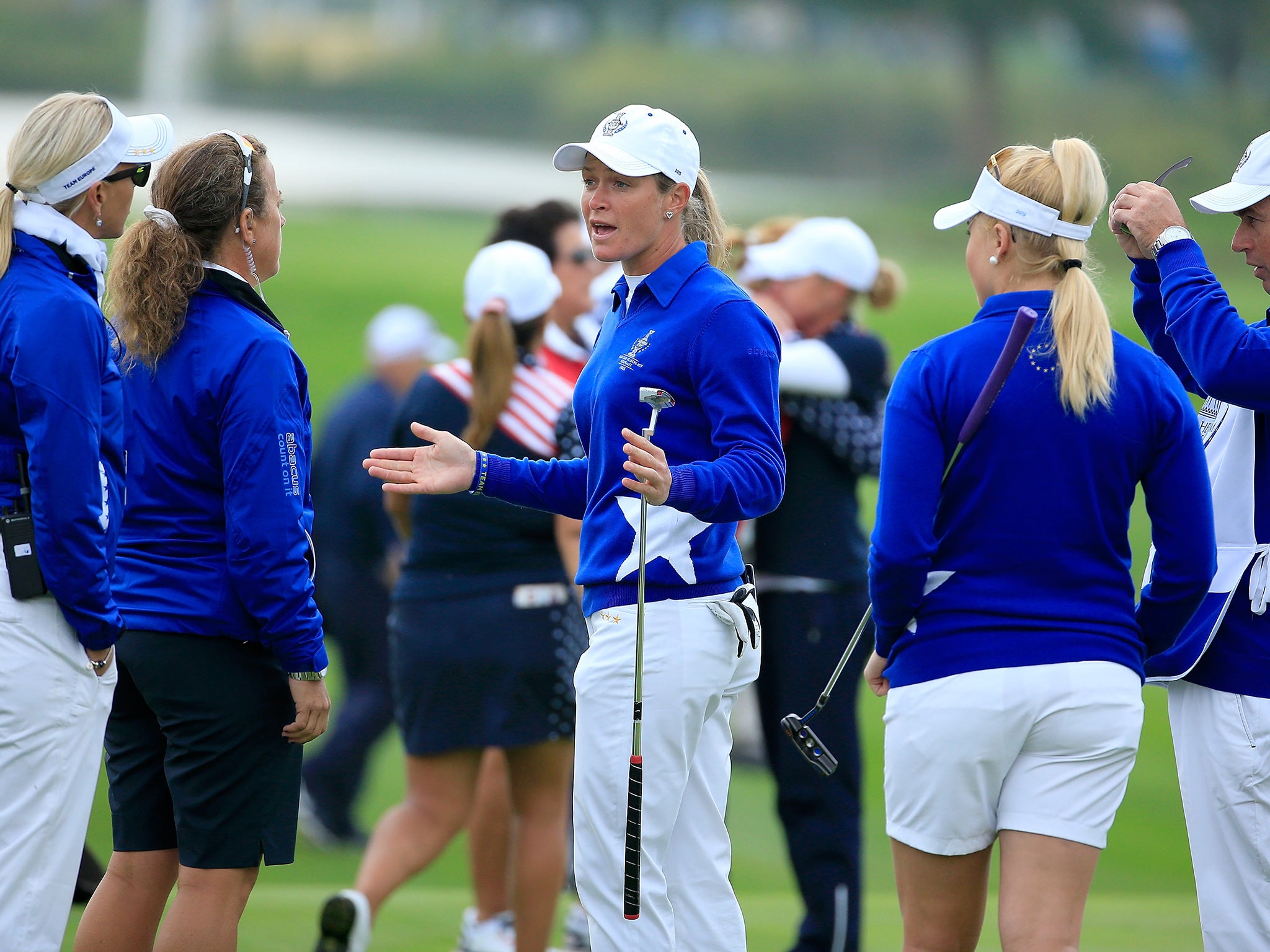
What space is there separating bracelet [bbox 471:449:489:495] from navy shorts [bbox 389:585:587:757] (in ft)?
3.69

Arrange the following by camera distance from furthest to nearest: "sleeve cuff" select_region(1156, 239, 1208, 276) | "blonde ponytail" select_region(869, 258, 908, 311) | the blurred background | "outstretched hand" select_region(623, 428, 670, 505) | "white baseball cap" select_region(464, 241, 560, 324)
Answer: the blurred background
"blonde ponytail" select_region(869, 258, 908, 311)
"white baseball cap" select_region(464, 241, 560, 324)
"sleeve cuff" select_region(1156, 239, 1208, 276)
"outstretched hand" select_region(623, 428, 670, 505)

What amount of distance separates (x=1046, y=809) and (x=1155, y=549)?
58cm

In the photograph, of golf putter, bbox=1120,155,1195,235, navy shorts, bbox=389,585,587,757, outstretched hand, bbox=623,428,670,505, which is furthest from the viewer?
Answer: navy shorts, bbox=389,585,587,757

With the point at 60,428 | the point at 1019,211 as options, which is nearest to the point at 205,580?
the point at 60,428

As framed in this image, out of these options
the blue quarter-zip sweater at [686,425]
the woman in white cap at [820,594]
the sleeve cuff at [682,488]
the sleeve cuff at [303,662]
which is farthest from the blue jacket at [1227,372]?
the sleeve cuff at [303,662]

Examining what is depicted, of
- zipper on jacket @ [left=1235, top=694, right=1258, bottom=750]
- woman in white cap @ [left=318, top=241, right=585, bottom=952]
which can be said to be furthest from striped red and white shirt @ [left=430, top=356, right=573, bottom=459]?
zipper on jacket @ [left=1235, top=694, right=1258, bottom=750]

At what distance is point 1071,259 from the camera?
296cm

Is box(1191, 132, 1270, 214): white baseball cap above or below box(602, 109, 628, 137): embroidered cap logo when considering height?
below

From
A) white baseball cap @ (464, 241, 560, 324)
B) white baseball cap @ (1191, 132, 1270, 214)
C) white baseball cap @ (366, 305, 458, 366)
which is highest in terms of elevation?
white baseball cap @ (1191, 132, 1270, 214)

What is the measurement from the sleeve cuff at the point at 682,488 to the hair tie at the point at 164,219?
4.21 ft

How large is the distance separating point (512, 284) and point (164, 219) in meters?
1.49

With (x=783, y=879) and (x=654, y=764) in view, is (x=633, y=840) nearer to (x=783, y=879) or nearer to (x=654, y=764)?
(x=654, y=764)

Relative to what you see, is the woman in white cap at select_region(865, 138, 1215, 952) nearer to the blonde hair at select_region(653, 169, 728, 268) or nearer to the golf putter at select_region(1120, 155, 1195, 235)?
the golf putter at select_region(1120, 155, 1195, 235)

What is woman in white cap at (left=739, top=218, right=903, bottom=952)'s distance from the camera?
14.6 feet
